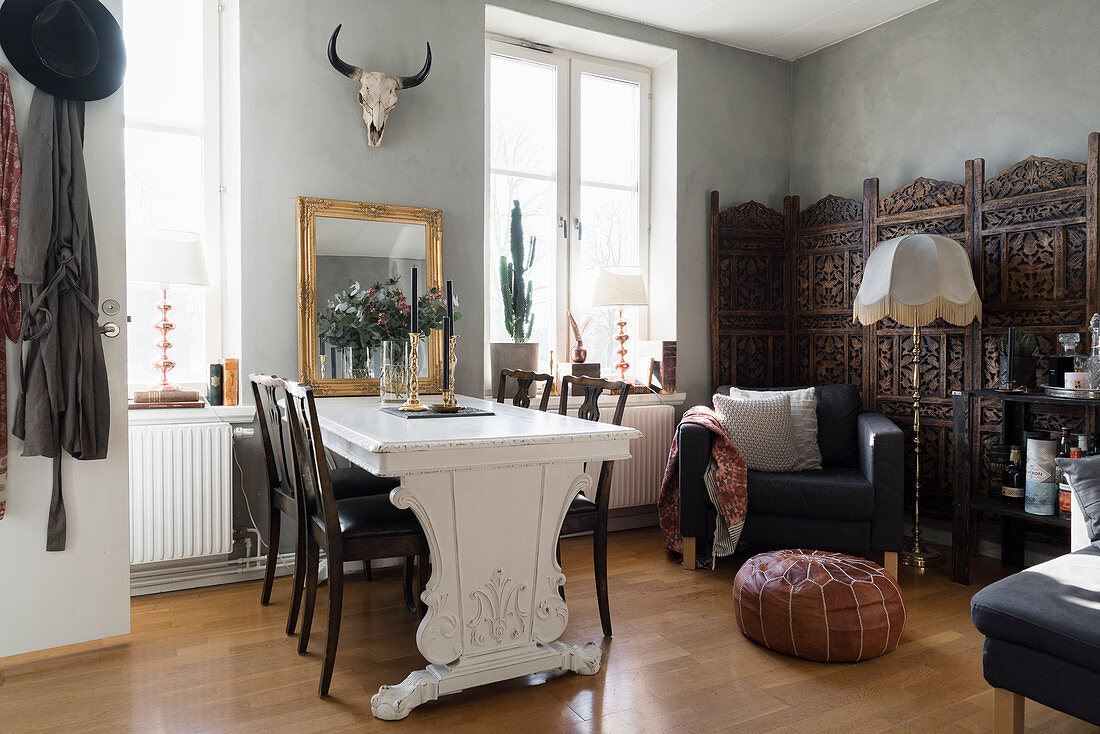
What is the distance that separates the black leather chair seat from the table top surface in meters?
0.24

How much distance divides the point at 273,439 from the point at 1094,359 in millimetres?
3161

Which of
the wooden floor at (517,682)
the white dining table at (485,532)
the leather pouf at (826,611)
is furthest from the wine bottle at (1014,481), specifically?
the white dining table at (485,532)

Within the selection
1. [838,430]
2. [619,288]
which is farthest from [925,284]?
[619,288]

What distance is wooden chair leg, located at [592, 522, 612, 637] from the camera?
253 cm

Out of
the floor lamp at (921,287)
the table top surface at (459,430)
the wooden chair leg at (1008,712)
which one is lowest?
the wooden chair leg at (1008,712)

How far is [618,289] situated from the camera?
390cm

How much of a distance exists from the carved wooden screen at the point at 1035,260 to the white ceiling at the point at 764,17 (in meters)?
1.10

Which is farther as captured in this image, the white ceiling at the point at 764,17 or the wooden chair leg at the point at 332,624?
the white ceiling at the point at 764,17

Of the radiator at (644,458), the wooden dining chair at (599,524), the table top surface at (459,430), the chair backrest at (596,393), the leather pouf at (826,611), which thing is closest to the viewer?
the table top surface at (459,430)

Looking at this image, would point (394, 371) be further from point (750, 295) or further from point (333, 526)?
point (750, 295)

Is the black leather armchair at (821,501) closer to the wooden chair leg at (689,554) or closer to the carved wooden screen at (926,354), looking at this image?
the wooden chair leg at (689,554)

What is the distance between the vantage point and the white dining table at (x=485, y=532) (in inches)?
78.4

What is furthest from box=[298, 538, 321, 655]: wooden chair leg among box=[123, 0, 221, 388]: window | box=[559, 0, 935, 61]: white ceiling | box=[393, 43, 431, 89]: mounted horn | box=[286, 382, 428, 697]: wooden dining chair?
box=[559, 0, 935, 61]: white ceiling

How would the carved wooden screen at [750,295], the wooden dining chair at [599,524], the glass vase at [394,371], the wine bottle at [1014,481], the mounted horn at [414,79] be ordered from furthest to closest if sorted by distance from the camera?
the carved wooden screen at [750,295] → the mounted horn at [414,79] → the wine bottle at [1014,481] → the glass vase at [394,371] → the wooden dining chair at [599,524]
